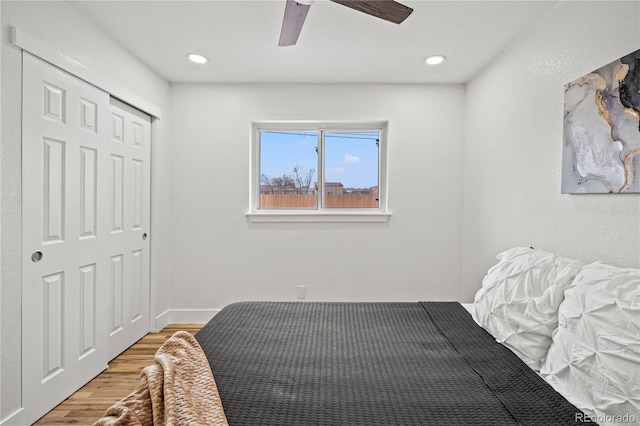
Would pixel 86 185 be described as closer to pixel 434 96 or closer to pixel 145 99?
pixel 145 99

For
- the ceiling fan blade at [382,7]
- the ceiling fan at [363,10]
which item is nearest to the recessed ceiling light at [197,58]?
the ceiling fan at [363,10]

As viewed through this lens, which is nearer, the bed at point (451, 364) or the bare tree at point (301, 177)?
the bed at point (451, 364)

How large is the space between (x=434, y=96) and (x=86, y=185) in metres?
3.10

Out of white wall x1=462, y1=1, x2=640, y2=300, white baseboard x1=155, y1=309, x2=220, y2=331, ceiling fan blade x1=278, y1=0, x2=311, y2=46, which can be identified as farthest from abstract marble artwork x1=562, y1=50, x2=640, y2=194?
white baseboard x1=155, y1=309, x2=220, y2=331

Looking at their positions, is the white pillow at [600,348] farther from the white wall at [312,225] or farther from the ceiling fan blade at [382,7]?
the white wall at [312,225]

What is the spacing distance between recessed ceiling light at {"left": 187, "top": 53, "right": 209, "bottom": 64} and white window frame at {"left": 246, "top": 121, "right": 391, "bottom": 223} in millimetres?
803

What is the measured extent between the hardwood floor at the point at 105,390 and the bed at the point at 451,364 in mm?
998

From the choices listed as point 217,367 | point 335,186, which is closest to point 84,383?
point 217,367

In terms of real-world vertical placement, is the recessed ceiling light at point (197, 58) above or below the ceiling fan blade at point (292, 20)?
above

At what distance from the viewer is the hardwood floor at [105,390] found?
2.09 m

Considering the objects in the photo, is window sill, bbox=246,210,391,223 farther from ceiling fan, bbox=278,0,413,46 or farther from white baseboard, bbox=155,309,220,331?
ceiling fan, bbox=278,0,413,46

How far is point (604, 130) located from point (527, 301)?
94cm

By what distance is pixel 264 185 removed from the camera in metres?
3.87

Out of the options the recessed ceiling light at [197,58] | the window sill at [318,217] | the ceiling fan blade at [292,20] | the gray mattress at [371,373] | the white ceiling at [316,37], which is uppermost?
the white ceiling at [316,37]
